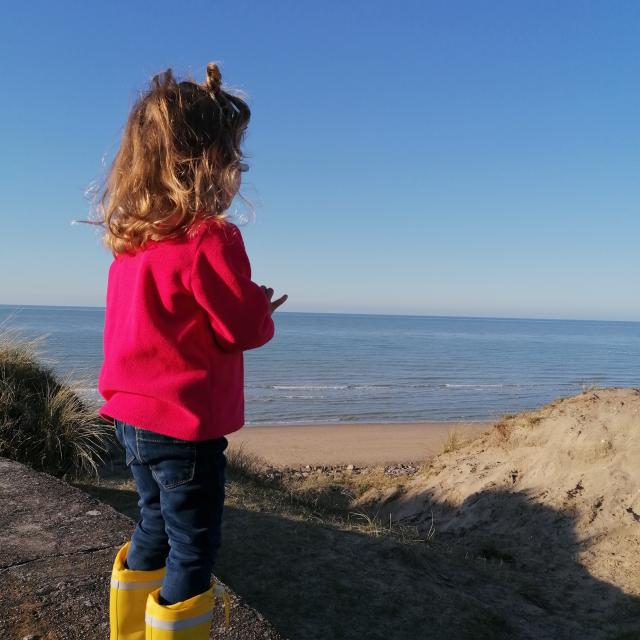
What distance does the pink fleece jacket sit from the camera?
1966 mm

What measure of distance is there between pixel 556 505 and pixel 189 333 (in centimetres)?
552

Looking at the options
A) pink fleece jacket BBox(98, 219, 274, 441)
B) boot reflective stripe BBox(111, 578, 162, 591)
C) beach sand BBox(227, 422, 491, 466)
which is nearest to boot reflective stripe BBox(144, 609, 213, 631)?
boot reflective stripe BBox(111, 578, 162, 591)

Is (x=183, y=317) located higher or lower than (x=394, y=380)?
higher

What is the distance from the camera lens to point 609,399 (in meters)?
7.63

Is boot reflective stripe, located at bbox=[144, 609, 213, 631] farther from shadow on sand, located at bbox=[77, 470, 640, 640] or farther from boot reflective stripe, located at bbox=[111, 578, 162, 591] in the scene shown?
shadow on sand, located at bbox=[77, 470, 640, 640]

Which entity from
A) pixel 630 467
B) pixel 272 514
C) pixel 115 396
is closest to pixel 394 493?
pixel 630 467

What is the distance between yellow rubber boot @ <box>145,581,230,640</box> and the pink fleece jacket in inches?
21.0

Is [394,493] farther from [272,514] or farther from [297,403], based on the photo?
[297,403]

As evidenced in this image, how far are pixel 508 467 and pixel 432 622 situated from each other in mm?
4170

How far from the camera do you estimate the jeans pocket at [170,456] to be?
203 centimetres

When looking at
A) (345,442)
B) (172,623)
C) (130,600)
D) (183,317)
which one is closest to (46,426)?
(130,600)

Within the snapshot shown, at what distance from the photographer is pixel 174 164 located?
6.75 feet

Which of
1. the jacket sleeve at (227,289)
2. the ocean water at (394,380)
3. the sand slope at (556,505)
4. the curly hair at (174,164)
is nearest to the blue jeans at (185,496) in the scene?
the jacket sleeve at (227,289)

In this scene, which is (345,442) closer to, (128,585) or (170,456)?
(128,585)
